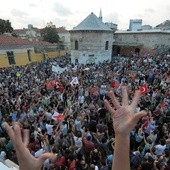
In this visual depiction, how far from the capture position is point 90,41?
37375 mm

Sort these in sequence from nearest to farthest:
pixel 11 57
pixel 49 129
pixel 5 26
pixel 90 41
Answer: pixel 49 129 → pixel 90 41 → pixel 11 57 → pixel 5 26

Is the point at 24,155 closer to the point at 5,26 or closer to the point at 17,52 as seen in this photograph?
the point at 17,52

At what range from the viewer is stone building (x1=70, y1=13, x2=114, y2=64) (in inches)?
1465

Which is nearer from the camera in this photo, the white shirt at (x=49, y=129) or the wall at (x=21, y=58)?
the white shirt at (x=49, y=129)

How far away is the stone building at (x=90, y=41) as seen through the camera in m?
37.2

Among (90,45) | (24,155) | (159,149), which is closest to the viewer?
(24,155)

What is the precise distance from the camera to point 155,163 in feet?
22.7

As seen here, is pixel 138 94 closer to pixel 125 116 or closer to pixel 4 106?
pixel 125 116

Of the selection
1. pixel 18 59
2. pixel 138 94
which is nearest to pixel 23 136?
pixel 138 94

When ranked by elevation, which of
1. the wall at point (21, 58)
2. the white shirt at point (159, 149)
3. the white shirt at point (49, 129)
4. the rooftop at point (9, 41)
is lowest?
the wall at point (21, 58)

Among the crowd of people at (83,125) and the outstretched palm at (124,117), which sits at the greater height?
the outstretched palm at (124,117)

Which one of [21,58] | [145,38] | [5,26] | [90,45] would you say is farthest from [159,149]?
[5,26]

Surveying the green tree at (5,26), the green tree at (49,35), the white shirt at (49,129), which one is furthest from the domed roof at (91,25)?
the white shirt at (49,129)

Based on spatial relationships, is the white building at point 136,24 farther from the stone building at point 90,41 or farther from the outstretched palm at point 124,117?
the outstretched palm at point 124,117
